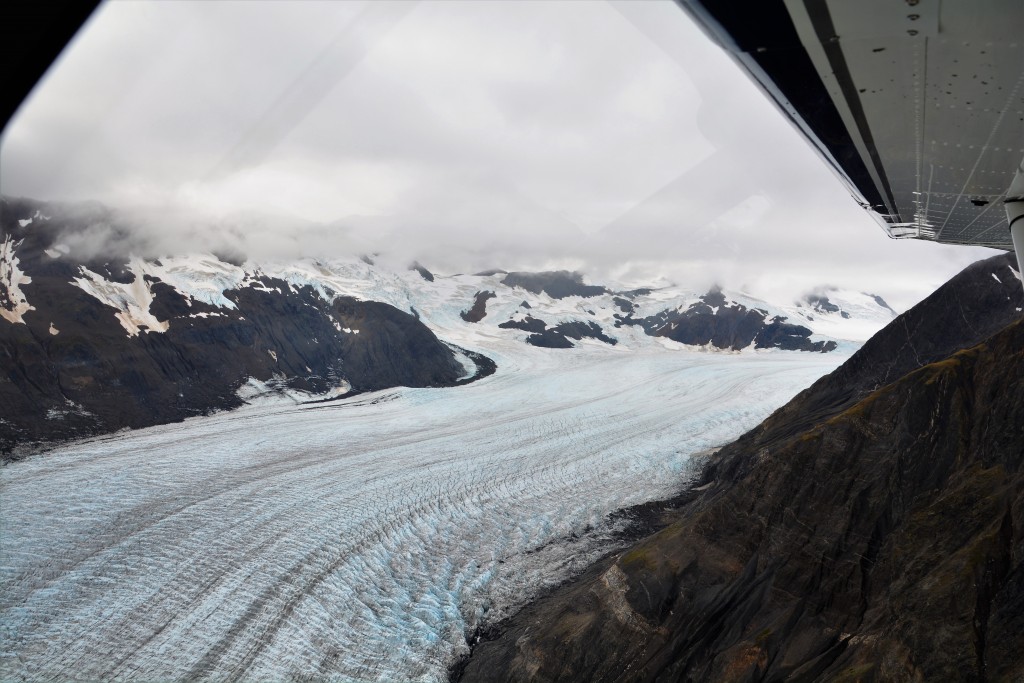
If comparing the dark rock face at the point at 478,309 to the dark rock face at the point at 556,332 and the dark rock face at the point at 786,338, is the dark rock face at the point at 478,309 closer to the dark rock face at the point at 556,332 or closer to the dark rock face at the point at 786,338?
the dark rock face at the point at 556,332

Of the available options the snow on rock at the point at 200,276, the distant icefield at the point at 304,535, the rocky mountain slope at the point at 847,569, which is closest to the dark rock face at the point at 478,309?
the snow on rock at the point at 200,276

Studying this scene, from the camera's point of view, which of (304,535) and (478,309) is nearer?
(304,535)

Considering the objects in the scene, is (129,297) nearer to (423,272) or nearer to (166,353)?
(166,353)

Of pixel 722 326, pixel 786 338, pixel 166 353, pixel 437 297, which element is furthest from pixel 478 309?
pixel 786 338

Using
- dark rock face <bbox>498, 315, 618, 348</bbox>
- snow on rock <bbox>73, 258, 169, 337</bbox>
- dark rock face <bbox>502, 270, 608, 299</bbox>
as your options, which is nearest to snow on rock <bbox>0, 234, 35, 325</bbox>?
snow on rock <bbox>73, 258, 169, 337</bbox>

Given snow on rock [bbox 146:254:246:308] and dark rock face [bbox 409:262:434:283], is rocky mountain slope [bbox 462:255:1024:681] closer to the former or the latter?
snow on rock [bbox 146:254:246:308]

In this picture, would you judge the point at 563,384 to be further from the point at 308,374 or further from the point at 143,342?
the point at 143,342
